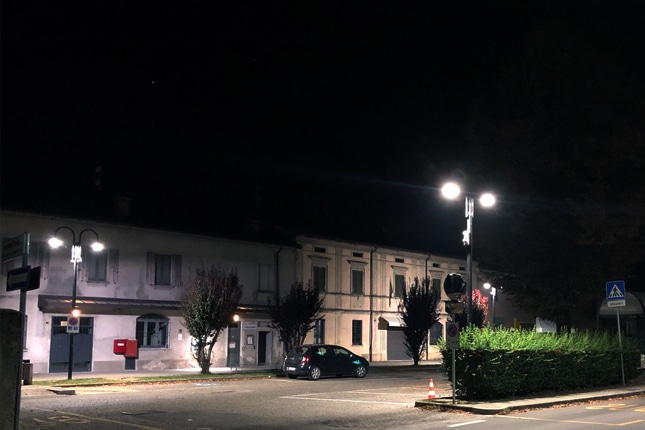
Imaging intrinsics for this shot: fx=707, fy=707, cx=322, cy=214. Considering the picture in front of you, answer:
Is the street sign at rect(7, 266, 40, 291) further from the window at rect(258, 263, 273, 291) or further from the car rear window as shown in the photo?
the window at rect(258, 263, 273, 291)

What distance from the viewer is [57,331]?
32469mm

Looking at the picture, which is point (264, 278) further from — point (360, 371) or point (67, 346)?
point (67, 346)

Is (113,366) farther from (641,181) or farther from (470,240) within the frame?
(641,181)

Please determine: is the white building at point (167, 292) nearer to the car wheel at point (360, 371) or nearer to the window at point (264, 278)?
the window at point (264, 278)

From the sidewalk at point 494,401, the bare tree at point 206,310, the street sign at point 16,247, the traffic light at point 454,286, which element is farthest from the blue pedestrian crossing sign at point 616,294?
the street sign at point 16,247

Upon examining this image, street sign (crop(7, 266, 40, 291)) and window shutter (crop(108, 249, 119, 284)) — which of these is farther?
window shutter (crop(108, 249, 119, 284))

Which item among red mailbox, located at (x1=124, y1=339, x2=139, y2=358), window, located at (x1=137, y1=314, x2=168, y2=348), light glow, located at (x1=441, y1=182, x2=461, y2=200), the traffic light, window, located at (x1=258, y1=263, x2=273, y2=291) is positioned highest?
light glow, located at (x1=441, y1=182, x2=461, y2=200)

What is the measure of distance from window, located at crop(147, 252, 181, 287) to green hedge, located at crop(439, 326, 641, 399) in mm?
19970

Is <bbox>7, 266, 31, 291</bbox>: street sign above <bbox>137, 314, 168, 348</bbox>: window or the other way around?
above

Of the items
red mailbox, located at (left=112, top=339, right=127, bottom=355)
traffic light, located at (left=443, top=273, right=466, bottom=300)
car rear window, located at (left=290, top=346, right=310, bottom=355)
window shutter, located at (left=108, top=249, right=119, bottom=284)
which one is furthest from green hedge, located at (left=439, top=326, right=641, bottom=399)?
window shutter, located at (left=108, top=249, right=119, bottom=284)

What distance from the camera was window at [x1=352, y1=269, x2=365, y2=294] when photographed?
47.2m

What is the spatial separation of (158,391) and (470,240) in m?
11.9

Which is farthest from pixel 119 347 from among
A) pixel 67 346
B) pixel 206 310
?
pixel 206 310

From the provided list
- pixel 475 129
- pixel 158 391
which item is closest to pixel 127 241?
pixel 158 391
